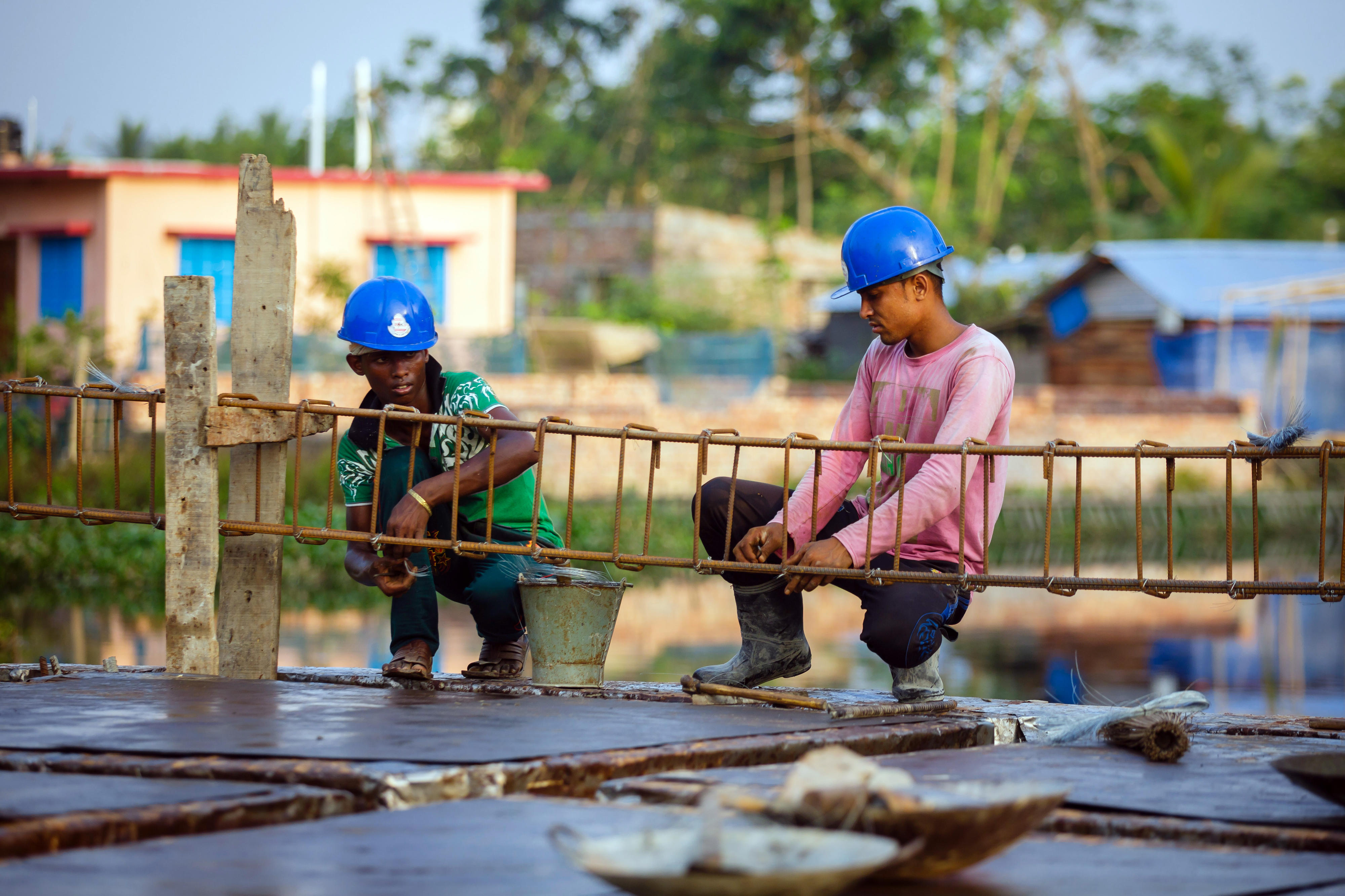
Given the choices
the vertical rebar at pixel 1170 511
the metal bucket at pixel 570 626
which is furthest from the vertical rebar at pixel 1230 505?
the metal bucket at pixel 570 626

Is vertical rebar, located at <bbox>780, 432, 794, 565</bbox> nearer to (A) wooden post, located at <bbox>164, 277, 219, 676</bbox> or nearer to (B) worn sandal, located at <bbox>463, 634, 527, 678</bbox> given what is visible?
(B) worn sandal, located at <bbox>463, 634, 527, 678</bbox>

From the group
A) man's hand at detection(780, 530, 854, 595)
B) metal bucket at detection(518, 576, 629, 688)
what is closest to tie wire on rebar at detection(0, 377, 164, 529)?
metal bucket at detection(518, 576, 629, 688)

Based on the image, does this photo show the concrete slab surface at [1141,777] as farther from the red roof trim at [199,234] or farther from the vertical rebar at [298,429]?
the red roof trim at [199,234]

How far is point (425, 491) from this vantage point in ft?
12.4

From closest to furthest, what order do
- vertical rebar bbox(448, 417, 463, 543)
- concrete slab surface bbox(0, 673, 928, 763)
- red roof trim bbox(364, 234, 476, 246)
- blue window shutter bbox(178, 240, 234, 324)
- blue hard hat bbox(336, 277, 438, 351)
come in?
concrete slab surface bbox(0, 673, 928, 763) < vertical rebar bbox(448, 417, 463, 543) < blue hard hat bbox(336, 277, 438, 351) < blue window shutter bbox(178, 240, 234, 324) < red roof trim bbox(364, 234, 476, 246)

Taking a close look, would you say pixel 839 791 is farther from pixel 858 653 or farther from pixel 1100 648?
pixel 1100 648

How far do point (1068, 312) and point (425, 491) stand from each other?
22565 millimetres

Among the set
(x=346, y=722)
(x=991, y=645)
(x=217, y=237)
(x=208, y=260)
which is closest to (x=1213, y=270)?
(x=991, y=645)

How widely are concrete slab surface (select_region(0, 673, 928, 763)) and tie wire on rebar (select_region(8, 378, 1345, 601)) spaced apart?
1.32 feet

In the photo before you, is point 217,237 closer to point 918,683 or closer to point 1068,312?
point 1068,312

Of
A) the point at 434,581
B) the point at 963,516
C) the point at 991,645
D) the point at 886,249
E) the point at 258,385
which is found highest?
the point at 886,249

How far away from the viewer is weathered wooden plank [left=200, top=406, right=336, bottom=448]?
12.7ft

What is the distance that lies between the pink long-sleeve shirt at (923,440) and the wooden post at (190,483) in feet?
5.33

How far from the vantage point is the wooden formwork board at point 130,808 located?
2.05m
